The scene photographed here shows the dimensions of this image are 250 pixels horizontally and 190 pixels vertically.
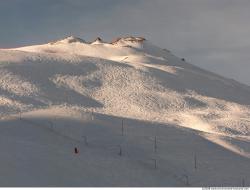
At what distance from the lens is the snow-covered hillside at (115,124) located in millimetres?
19562

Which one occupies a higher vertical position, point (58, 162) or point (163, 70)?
point (163, 70)

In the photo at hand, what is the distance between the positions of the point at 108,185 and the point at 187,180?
4.14 m

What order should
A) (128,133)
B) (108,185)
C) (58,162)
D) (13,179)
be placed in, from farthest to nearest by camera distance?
(128,133)
(58,162)
(108,185)
(13,179)

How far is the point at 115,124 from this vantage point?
28422 mm

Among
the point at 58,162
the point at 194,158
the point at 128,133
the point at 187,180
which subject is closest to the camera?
the point at 58,162

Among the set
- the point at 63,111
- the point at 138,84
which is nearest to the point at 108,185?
the point at 63,111

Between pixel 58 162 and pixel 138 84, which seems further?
pixel 138 84

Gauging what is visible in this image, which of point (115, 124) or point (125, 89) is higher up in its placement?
point (125, 89)

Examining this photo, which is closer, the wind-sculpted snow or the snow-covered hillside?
the snow-covered hillside

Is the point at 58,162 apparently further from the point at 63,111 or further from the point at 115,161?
the point at 63,111

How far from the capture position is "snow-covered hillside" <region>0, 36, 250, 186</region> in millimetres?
19562

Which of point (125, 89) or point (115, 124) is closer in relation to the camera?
point (115, 124)

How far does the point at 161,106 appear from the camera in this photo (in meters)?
37.3

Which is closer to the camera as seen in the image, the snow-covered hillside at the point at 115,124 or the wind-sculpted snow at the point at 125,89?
the snow-covered hillside at the point at 115,124
